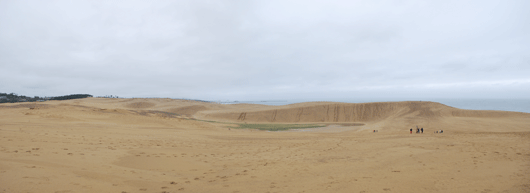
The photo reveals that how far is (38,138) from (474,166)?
14.6 meters

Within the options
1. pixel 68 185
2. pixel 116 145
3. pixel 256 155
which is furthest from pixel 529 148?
pixel 116 145

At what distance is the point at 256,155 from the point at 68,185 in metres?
6.25

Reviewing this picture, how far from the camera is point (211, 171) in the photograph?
6.84m

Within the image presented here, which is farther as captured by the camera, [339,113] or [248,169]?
[339,113]

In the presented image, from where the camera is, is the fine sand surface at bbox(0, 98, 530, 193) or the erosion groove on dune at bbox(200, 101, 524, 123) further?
the erosion groove on dune at bbox(200, 101, 524, 123)

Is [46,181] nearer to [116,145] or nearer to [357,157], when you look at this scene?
[116,145]

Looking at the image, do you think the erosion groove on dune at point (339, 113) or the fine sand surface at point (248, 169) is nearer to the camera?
the fine sand surface at point (248, 169)

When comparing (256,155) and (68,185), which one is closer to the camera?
(68,185)

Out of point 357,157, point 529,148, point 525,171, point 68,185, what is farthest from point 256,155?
point 529,148

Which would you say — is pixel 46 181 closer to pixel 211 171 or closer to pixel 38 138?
pixel 211 171

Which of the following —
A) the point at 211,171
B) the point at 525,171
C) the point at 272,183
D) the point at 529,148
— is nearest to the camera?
the point at 272,183

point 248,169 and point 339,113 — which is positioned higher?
point 339,113

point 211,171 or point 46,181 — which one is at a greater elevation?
point 46,181

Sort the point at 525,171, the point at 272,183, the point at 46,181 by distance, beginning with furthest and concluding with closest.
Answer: the point at 525,171 < the point at 272,183 < the point at 46,181
